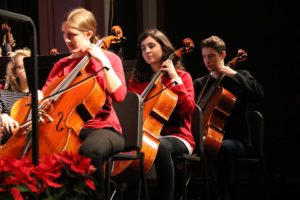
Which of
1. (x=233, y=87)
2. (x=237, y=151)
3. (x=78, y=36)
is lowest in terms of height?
(x=237, y=151)

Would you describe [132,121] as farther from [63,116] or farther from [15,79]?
[15,79]

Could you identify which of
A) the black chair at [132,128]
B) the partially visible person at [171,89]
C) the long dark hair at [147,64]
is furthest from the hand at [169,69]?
the black chair at [132,128]

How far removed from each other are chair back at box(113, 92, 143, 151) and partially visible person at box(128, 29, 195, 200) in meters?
0.29

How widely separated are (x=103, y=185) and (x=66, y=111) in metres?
0.36

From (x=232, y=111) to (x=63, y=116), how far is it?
1.67 meters

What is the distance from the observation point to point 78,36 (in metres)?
2.82

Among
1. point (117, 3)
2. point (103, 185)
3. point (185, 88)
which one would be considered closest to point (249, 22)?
point (117, 3)

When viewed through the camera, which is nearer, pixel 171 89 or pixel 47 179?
pixel 47 179

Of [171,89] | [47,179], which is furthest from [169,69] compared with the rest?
[47,179]

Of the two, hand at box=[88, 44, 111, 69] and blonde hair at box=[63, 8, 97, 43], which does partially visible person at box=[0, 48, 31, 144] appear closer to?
blonde hair at box=[63, 8, 97, 43]

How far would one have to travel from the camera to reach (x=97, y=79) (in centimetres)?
278

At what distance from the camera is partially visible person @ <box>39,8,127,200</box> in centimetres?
264

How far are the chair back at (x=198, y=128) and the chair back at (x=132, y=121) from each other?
Result: 57 centimetres

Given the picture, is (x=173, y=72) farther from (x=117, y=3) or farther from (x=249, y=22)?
(x=249, y=22)
